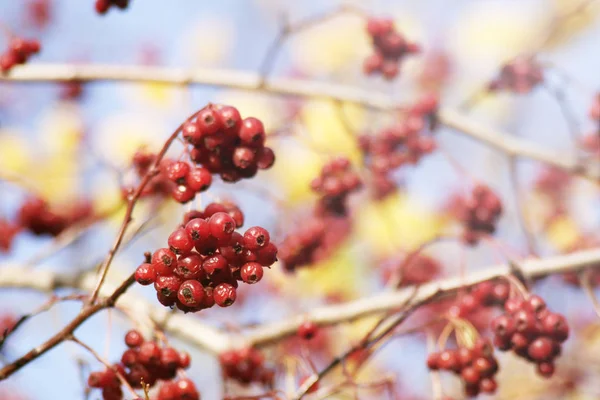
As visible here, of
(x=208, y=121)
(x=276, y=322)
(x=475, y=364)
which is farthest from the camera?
(x=276, y=322)

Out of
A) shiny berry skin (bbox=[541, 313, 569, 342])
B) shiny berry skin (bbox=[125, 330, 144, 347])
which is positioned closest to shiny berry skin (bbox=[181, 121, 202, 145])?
shiny berry skin (bbox=[125, 330, 144, 347])

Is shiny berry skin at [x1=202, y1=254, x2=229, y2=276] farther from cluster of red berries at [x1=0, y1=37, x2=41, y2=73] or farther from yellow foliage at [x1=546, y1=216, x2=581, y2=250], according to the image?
yellow foliage at [x1=546, y1=216, x2=581, y2=250]

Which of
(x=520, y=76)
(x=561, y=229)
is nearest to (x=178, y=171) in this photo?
(x=520, y=76)

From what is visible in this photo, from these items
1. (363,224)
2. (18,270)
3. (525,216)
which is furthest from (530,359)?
(363,224)

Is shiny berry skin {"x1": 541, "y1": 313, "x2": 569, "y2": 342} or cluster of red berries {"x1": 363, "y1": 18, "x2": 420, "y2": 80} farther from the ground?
cluster of red berries {"x1": 363, "y1": 18, "x2": 420, "y2": 80}

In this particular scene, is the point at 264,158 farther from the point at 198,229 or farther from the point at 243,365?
the point at 243,365

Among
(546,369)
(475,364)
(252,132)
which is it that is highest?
(252,132)

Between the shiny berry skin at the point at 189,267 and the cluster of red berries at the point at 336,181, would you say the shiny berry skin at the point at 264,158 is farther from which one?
the cluster of red berries at the point at 336,181

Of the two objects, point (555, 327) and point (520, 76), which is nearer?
point (555, 327)
